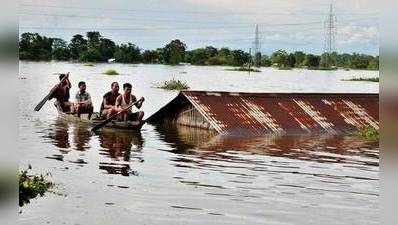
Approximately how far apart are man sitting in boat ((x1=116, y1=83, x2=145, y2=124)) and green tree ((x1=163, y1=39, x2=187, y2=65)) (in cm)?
243

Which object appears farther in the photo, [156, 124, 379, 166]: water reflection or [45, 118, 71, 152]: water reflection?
[45, 118, 71, 152]: water reflection

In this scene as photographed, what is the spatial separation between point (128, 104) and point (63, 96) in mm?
1229

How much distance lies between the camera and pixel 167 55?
6.98 meters

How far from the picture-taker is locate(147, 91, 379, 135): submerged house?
905 cm

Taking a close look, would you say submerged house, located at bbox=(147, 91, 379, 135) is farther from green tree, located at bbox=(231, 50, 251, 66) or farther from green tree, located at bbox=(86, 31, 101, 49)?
green tree, located at bbox=(86, 31, 101, 49)

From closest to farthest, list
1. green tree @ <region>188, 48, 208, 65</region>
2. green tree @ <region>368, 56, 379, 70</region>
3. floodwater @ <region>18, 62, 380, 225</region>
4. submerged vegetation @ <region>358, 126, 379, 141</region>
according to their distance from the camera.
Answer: floodwater @ <region>18, 62, 380, 225</region>, green tree @ <region>368, 56, 379, 70</region>, green tree @ <region>188, 48, 208, 65</region>, submerged vegetation @ <region>358, 126, 379, 141</region>

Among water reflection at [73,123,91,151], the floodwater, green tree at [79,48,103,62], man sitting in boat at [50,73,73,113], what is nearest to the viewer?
the floodwater

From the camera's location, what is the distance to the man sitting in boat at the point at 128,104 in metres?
9.51

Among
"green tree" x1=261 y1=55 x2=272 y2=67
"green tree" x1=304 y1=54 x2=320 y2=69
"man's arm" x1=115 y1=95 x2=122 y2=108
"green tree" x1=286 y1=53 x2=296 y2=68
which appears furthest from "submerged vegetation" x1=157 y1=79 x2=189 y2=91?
"green tree" x1=304 y1=54 x2=320 y2=69

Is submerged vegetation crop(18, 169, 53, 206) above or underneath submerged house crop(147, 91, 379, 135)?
underneath

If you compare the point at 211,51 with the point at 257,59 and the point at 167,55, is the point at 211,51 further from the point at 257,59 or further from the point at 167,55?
the point at 257,59

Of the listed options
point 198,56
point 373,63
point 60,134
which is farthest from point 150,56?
point 60,134

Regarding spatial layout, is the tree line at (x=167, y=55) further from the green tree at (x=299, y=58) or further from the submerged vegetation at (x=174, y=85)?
the submerged vegetation at (x=174, y=85)
